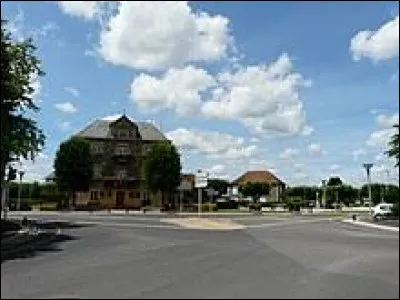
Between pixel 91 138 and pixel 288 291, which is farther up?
pixel 91 138

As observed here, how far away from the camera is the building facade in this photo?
10800cm

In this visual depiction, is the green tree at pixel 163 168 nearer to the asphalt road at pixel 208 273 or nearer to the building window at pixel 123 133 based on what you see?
the building window at pixel 123 133

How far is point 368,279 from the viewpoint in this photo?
14.1 m

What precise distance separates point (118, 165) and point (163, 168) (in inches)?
584

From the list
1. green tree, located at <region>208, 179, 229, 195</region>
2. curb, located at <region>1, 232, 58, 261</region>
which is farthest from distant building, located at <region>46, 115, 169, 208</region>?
curb, located at <region>1, 232, 58, 261</region>

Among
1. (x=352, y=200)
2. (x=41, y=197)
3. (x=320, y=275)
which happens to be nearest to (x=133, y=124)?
(x=41, y=197)

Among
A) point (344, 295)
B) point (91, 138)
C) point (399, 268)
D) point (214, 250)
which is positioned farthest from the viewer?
point (91, 138)

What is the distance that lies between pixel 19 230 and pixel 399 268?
25.5 meters

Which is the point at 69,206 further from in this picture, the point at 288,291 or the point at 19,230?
the point at 288,291

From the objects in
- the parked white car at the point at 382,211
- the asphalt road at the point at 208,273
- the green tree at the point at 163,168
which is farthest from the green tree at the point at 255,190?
the asphalt road at the point at 208,273

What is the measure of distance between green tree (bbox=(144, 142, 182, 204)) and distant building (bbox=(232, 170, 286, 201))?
66.0m

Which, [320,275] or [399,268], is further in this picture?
[320,275]

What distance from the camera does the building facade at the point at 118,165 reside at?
10800 cm

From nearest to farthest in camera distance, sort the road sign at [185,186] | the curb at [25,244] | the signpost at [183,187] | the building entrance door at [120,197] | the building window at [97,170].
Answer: the curb at [25,244], the road sign at [185,186], the signpost at [183,187], the building window at [97,170], the building entrance door at [120,197]
